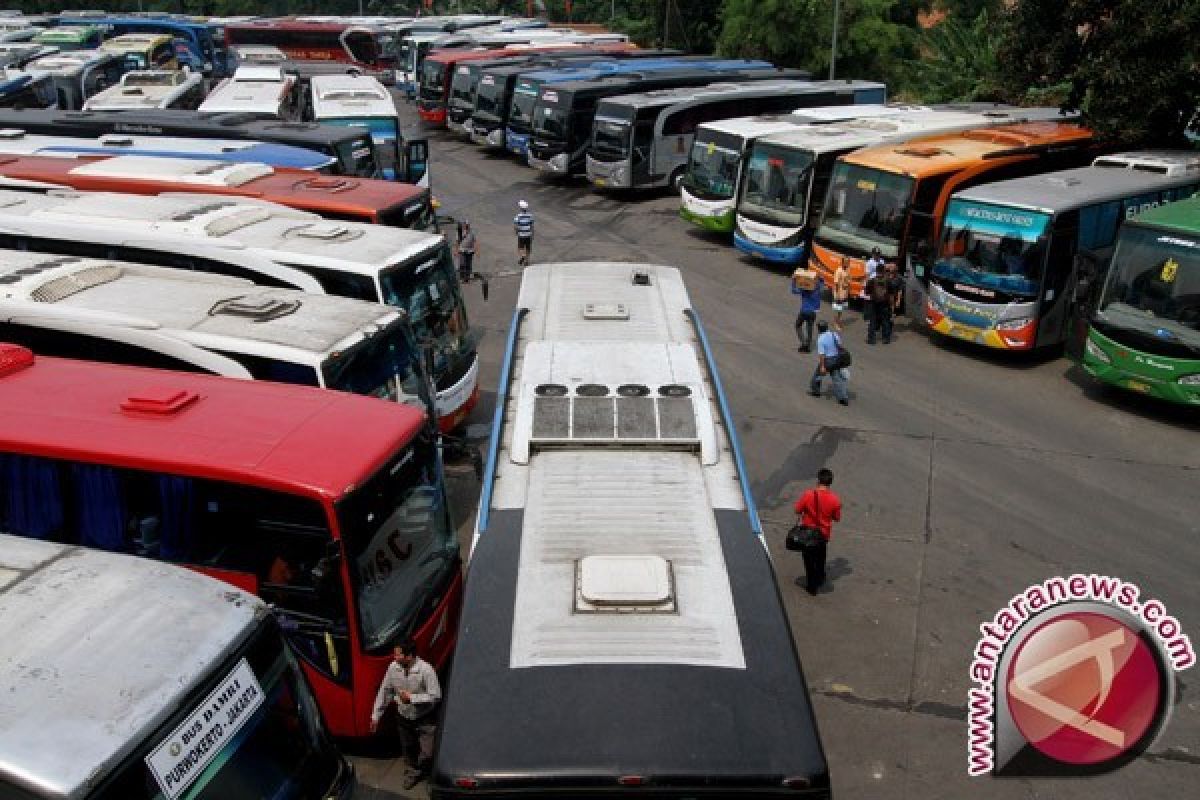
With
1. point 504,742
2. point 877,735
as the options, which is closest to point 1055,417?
point 877,735

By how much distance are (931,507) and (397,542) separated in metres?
7.01

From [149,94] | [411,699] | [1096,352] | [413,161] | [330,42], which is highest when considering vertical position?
[149,94]

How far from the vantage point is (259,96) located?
2684cm

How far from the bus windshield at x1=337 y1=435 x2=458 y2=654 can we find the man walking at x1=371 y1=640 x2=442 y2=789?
291mm

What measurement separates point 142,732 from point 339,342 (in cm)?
526

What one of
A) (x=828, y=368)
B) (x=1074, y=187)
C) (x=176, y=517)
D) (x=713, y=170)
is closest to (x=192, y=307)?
(x=176, y=517)

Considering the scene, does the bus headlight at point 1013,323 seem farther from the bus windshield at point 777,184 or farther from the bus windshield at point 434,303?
the bus windshield at point 434,303

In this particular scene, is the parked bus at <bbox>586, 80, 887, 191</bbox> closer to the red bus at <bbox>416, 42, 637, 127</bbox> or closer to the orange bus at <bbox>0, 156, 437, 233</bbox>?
the red bus at <bbox>416, 42, 637, 127</bbox>

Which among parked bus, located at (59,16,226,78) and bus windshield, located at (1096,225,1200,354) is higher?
bus windshield, located at (1096,225,1200,354)

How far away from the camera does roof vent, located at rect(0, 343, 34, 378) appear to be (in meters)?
8.88

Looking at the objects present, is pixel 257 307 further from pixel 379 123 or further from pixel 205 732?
pixel 379 123

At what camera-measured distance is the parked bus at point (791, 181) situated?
21.7 meters

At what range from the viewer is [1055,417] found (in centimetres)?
1555

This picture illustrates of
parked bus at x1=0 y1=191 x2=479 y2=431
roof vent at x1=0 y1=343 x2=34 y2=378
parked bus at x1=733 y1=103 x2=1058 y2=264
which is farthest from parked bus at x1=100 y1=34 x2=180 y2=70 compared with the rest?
roof vent at x1=0 y1=343 x2=34 y2=378
